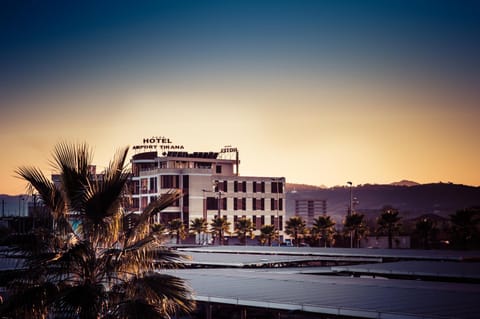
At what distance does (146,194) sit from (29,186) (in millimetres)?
132466

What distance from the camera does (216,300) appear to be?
3077cm

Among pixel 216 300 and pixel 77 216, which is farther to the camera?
pixel 216 300

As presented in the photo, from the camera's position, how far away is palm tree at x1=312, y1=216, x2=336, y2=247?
107188 millimetres

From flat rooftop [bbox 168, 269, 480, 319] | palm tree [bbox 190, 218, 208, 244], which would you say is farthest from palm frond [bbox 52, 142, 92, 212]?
palm tree [bbox 190, 218, 208, 244]

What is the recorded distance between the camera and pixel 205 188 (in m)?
148

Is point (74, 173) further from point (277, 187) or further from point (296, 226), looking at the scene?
point (277, 187)

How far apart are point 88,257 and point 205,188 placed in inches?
5111

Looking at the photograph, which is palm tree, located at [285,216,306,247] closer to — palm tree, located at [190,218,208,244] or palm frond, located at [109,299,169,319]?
palm tree, located at [190,218,208,244]

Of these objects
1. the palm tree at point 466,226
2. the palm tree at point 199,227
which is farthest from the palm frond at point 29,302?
the palm tree at point 199,227

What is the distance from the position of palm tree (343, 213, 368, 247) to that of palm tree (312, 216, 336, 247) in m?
2.66

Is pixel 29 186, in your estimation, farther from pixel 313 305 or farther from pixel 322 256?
pixel 322 256

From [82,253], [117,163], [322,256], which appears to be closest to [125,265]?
[82,253]

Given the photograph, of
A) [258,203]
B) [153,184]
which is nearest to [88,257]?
[153,184]

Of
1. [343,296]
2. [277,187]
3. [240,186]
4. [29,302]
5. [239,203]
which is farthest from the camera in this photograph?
[277,187]
